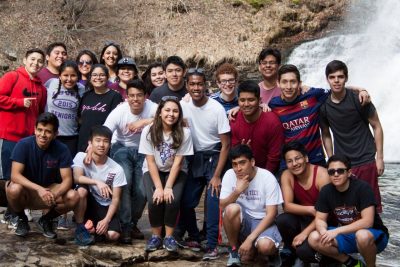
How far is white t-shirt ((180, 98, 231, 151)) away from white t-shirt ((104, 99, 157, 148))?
44 cm

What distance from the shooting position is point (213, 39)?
62.6ft

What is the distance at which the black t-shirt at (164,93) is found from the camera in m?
5.82

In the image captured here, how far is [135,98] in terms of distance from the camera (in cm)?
555

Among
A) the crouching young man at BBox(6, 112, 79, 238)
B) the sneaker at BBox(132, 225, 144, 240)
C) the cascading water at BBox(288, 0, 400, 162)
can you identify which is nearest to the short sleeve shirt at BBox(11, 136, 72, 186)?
the crouching young man at BBox(6, 112, 79, 238)

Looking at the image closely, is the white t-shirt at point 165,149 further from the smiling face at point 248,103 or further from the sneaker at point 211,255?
the sneaker at point 211,255

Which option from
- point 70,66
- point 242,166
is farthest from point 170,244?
point 70,66

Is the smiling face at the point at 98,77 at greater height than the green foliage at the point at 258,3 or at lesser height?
lesser

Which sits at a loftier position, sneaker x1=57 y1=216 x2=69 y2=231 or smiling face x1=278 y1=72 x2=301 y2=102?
smiling face x1=278 y1=72 x2=301 y2=102

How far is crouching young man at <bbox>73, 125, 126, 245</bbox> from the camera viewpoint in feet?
17.4

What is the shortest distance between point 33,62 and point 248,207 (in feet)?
8.91

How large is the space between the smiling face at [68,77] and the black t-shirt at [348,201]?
289 cm

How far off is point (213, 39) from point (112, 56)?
12924 millimetres

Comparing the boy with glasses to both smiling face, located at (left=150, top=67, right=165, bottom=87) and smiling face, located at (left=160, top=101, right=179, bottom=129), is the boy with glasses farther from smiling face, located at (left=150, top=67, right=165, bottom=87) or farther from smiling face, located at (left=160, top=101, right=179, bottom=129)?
smiling face, located at (left=160, top=101, right=179, bottom=129)

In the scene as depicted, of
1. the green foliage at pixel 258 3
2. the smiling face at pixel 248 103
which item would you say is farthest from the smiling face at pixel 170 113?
the green foliage at pixel 258 3
